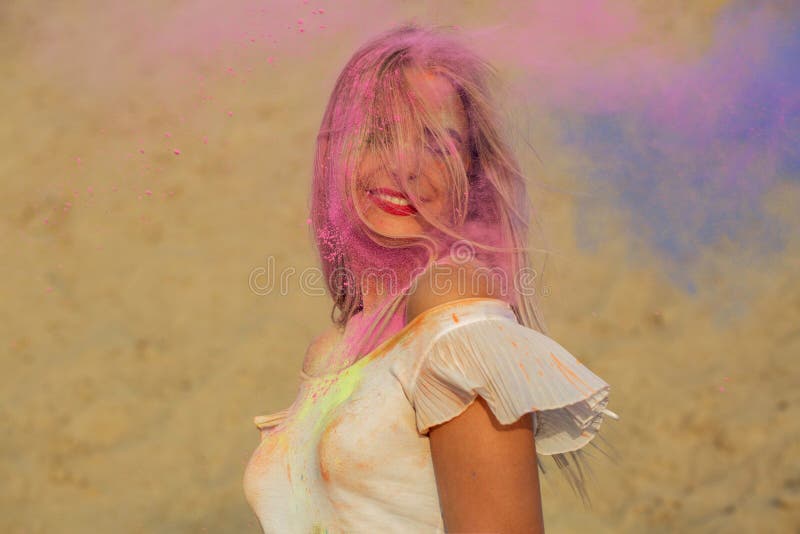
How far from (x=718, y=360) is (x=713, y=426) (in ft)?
1.06

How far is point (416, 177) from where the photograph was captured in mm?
1153

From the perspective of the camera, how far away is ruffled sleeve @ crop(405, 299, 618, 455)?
3.19ft

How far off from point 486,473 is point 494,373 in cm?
11

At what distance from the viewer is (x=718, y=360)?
3.52m

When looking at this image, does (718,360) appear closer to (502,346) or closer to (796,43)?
(796,43)

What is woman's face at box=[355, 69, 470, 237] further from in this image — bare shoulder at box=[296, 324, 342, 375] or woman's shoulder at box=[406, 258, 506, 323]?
bare shoulder at box=[296, 324, 342, 375]

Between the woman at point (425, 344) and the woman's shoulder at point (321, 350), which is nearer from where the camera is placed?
the woman at point (425, 344)

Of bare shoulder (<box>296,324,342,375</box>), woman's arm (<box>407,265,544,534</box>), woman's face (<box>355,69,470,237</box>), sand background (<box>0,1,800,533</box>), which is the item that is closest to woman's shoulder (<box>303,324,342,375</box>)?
bare shoulder (<box>296,324,342,375</box>)

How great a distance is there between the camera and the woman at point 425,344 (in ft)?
3.22

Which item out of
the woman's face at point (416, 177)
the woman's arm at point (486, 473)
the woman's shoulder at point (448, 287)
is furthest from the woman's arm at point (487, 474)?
the woman's face at point (416, 177)

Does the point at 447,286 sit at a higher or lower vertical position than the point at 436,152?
lower

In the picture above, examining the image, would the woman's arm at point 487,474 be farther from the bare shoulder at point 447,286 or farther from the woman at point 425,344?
the bare shoulder at point 447,286

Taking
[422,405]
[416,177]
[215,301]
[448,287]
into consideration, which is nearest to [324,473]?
[422,405]

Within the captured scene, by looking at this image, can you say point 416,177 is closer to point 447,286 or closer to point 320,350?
point 447,286
